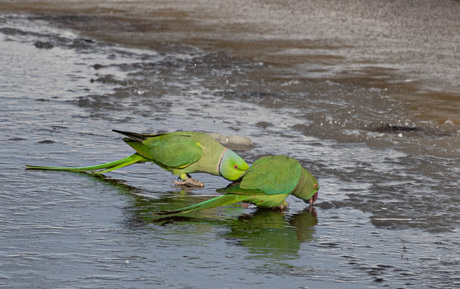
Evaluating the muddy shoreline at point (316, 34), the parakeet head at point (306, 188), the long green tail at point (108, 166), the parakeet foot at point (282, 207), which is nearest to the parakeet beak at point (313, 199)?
the parakeet head at point (306, 188)

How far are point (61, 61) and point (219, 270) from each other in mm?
8567

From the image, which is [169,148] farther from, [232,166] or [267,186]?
[267,186]

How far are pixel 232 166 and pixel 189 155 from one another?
0.36 m

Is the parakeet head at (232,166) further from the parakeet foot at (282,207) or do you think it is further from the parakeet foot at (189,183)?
the parakeet foot at (189,183)

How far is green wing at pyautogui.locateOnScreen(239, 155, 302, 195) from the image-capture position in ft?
16.6

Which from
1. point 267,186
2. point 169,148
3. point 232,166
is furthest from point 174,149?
point 267,186

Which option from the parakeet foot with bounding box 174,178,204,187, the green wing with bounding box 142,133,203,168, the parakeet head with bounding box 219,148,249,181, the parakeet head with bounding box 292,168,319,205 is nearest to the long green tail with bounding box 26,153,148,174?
the green wing with bounding box 142,133,203,168

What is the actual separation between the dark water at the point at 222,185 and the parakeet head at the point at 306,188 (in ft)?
0.43

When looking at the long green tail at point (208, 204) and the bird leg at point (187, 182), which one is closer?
the long green tail at point (208, 204)

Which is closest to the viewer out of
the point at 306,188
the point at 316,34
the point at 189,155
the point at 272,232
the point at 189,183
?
the point at 272,232

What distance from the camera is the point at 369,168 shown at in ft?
21.2

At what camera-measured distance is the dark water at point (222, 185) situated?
13.9 feet

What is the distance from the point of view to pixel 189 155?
554 centimetres

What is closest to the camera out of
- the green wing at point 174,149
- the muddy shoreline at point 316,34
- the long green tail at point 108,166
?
the green wing at point 174,149
